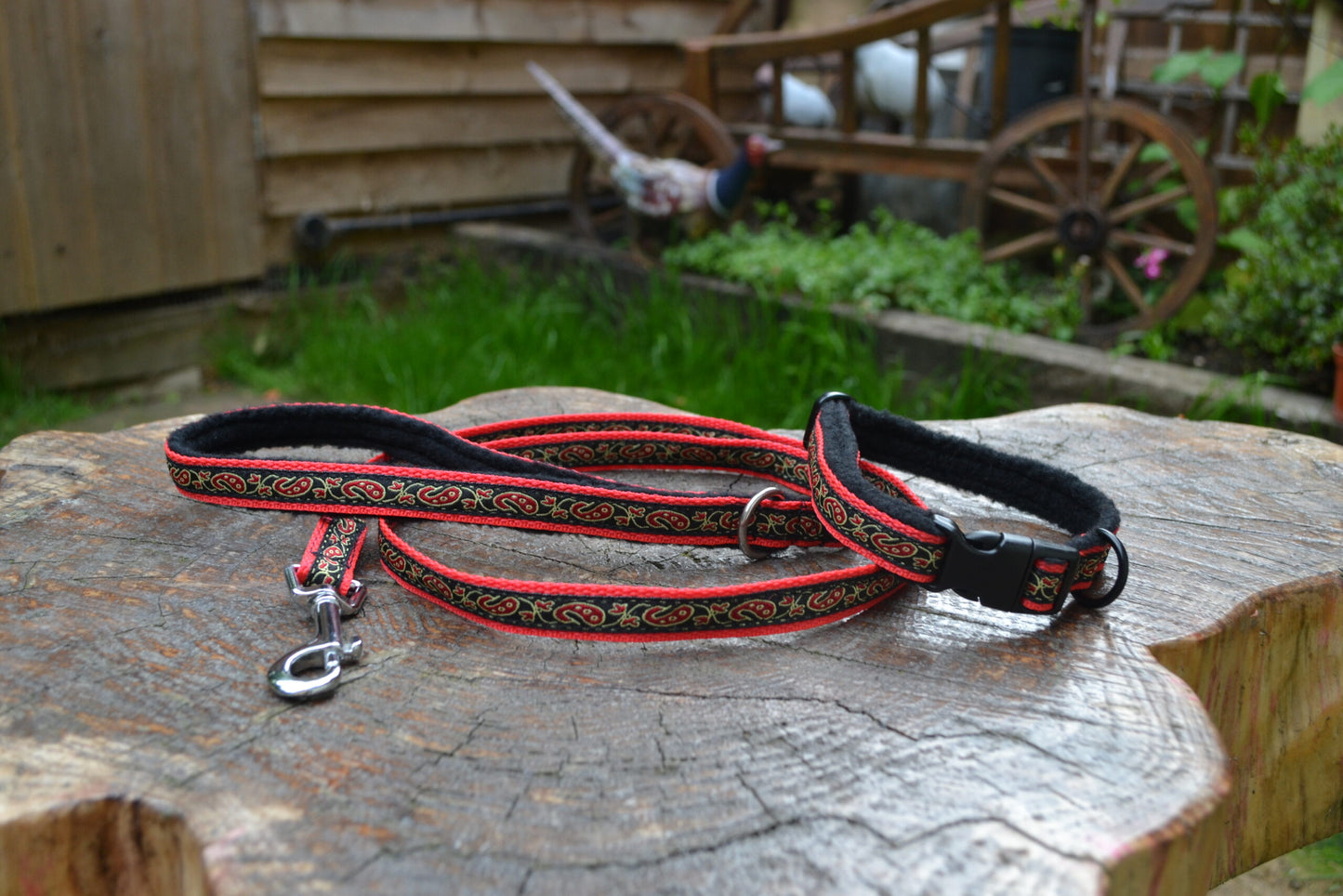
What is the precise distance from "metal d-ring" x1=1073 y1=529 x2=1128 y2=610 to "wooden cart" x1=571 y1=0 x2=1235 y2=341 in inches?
108

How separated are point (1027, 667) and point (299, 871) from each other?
709 millimetres

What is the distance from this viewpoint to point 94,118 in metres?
3.99

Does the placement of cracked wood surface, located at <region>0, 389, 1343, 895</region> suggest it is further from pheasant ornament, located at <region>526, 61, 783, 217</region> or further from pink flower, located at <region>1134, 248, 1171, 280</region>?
pheasant ornament, located at <region>526, 61, 783, 217</region>

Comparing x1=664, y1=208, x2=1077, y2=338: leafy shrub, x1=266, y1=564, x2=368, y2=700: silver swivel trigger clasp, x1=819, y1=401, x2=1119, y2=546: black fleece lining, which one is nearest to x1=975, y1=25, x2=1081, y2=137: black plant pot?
x1=664, y1=208, x2=1077, y2=338: leafy shrub

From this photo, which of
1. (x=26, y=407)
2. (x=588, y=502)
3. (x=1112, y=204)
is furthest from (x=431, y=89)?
(x=588, y=502)

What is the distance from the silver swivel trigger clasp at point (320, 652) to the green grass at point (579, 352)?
242 centimetres

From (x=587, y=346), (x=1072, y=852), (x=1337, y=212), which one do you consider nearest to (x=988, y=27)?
(x=1337, y=212)

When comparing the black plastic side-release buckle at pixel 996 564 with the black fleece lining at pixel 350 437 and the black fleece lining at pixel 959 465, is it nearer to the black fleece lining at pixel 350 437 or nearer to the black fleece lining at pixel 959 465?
the black fleece lining at pixel 959 465

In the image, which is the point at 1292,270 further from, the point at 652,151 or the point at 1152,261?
the point at 652,151

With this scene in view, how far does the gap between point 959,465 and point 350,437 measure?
867 mm

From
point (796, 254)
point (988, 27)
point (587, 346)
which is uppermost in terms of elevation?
point (988, 27)

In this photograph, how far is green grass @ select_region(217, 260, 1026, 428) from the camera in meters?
3.63

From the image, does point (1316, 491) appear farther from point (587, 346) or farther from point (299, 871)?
point (587, 346)

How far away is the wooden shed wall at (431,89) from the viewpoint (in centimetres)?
458
